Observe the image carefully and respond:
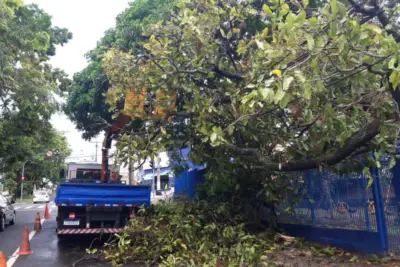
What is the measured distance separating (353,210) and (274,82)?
435 centimetres

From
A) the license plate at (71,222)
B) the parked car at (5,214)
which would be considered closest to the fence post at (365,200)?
the license plate at (71,222)

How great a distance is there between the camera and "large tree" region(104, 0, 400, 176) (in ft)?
14.1

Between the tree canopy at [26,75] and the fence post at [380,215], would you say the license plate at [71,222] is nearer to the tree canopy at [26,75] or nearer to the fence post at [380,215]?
the tree canopy at [26,75]

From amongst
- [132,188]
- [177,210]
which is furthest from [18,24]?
[177,210]

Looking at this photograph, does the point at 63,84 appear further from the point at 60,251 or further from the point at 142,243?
the point at 142,243

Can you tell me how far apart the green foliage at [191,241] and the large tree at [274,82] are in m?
1.48

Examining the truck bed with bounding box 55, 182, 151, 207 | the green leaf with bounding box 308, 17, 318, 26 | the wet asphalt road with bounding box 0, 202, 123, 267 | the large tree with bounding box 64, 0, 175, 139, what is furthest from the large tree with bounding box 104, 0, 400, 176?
the large tree with bounding box 64, 0, 175, 139

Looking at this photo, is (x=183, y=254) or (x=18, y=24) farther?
(x=18, y=24)

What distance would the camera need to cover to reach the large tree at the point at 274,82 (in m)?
4.30

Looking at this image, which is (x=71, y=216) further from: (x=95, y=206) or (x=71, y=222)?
(x=95, y=206)

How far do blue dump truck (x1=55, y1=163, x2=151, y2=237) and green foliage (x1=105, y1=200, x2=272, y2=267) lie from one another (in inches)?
46.4

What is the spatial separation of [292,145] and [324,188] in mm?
2008

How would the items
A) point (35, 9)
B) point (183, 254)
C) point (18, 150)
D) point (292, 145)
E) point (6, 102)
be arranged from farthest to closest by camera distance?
point (18, 150) → point (35, 9) → point (6, 102) → point (183, 254) → point (292, 145)

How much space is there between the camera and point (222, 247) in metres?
8.30
